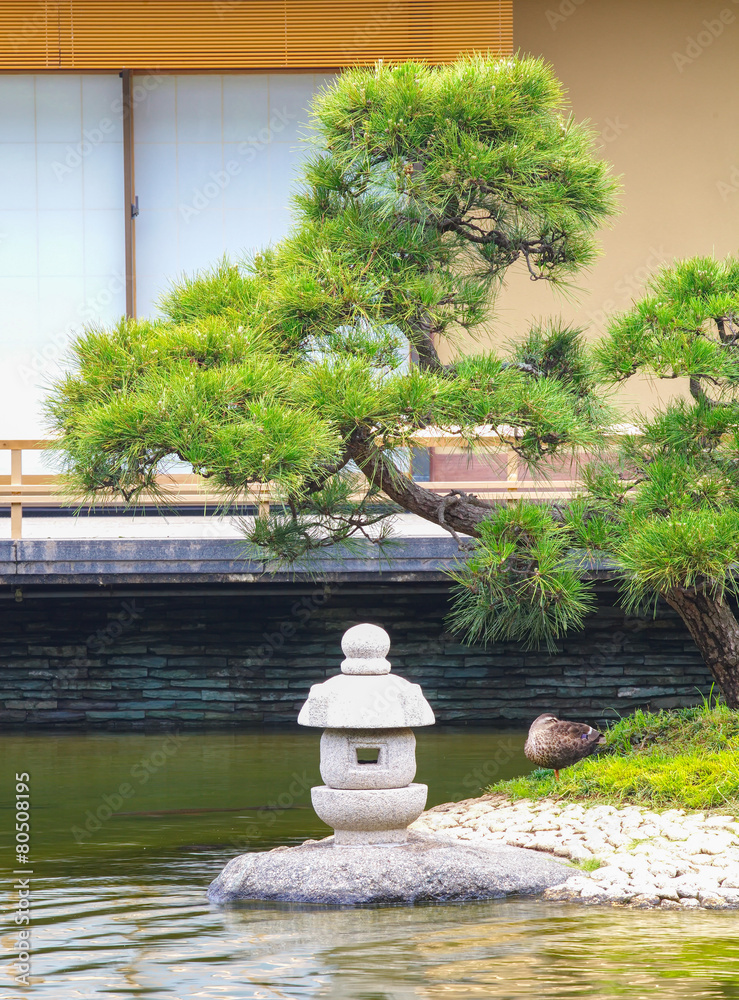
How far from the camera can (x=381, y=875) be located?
4352mm

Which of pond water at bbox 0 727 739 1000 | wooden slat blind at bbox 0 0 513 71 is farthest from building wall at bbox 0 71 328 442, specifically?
pond water at bbox 0 727 739 1000

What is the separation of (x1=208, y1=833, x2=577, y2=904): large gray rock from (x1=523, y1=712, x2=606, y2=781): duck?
999 mm

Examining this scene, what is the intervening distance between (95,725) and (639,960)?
196 inches

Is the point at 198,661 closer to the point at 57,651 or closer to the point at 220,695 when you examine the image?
the point at 220,695

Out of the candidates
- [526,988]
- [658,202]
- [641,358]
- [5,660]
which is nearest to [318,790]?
[526,988]

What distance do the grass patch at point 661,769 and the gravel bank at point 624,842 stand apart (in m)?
0.11

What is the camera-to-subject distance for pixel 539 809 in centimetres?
533

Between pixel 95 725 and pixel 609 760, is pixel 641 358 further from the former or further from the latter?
pixel 95 725

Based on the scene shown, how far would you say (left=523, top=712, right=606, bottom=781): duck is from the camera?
553cm

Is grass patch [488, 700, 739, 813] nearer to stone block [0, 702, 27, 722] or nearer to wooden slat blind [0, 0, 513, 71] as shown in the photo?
stone block [0, 702, 27, 722]

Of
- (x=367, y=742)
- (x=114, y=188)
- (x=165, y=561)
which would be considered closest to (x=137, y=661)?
(x=165, y=561)

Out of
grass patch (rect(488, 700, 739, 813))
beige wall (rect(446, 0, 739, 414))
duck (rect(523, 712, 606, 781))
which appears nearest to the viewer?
grass patch (rect(488, 700, 739, 813))

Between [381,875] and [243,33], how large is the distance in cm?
661

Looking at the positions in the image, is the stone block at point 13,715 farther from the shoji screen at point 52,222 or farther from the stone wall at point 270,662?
the shoji screen at point 52,222
